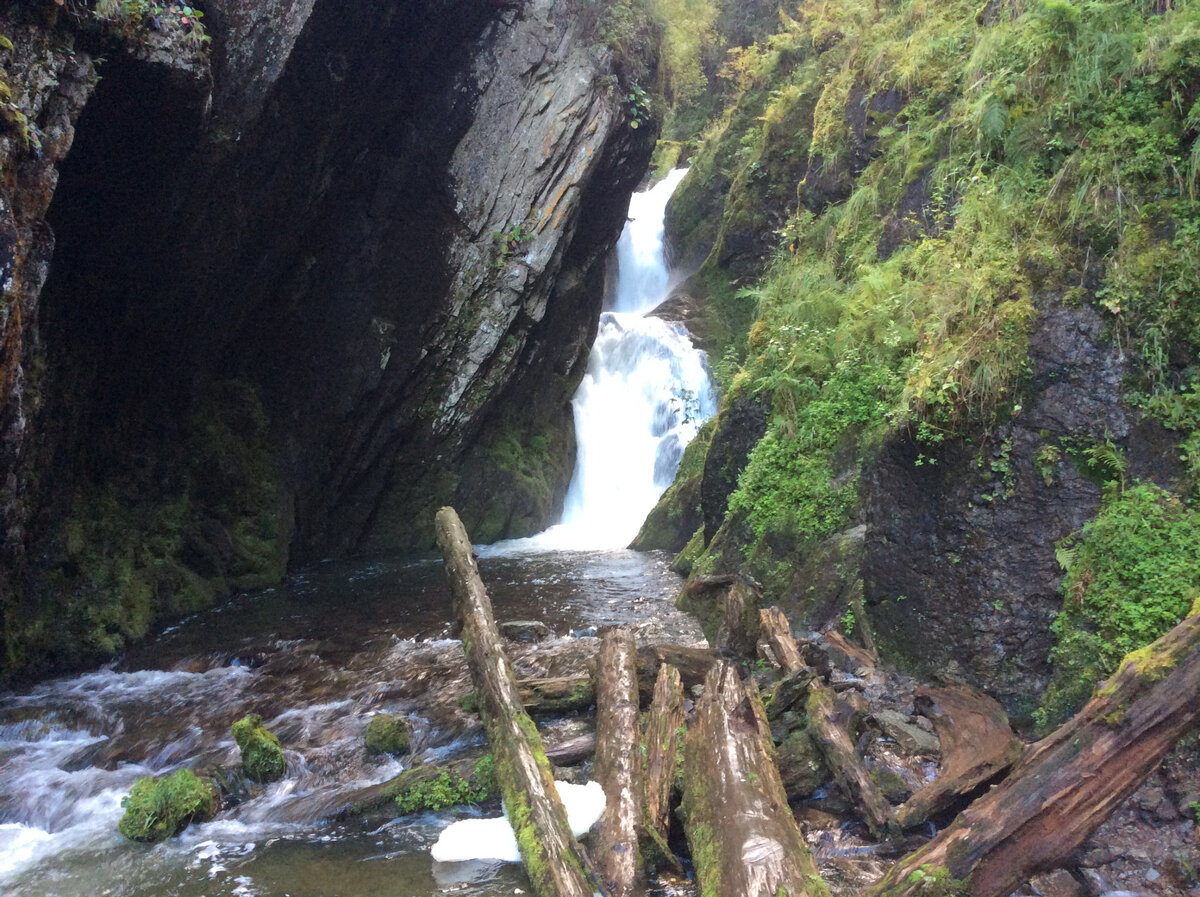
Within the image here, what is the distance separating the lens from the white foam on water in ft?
12.2

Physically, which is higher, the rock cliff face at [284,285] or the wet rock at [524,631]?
the rock cliff face at [284,285]

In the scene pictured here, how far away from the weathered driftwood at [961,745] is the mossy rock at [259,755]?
12.3 feet

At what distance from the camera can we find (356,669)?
7035 mm

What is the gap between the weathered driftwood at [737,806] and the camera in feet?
9.83

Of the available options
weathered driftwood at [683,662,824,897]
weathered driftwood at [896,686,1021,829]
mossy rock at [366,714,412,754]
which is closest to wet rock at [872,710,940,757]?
weathered driftwood at [896,686,1021,829]

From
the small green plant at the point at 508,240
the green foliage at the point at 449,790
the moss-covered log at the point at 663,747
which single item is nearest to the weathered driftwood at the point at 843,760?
the moss-covered log at the point at 663,747

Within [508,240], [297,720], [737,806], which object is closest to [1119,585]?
[737,806]

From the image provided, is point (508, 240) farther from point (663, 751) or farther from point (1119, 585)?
point (1119, 585)

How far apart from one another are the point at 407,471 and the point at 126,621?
22.3 ft

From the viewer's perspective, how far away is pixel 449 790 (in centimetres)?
437

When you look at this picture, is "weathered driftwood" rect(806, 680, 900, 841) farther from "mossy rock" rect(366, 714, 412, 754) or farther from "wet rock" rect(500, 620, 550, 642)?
"wet rock" rect(500, 620, 550, 642)

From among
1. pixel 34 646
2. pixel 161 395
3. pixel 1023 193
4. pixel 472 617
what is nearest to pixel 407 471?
pixel 161 395

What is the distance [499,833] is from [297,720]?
2653mm

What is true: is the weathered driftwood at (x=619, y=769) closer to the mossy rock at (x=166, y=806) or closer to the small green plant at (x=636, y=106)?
the mossy rock at (x=166, y=806)
